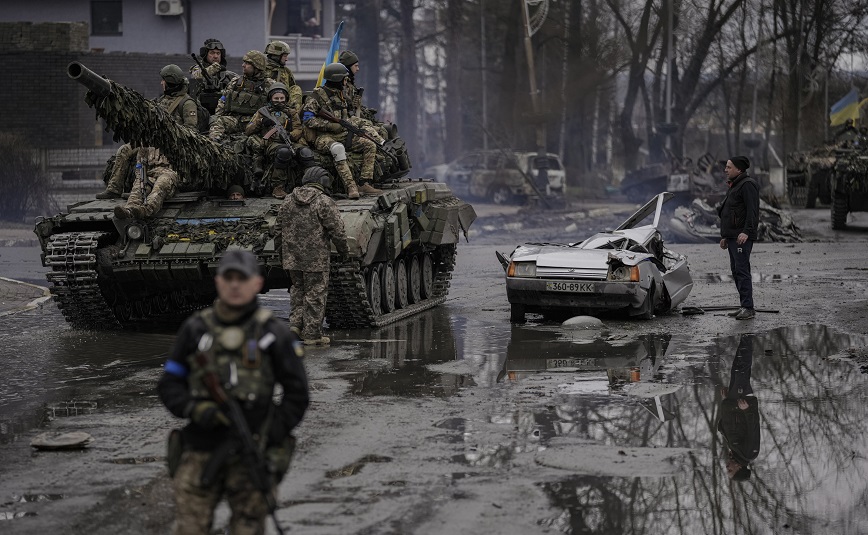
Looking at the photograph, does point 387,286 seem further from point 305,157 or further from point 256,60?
point 256,60

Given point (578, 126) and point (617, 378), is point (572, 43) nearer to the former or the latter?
point (578, 126)

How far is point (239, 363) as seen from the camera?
5699 millimetres

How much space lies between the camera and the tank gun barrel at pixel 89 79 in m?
12.0

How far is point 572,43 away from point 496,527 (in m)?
41.3

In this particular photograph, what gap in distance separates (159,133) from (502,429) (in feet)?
20.0

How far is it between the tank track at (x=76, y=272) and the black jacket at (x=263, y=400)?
892cm

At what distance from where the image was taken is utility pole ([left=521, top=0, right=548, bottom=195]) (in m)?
42.9

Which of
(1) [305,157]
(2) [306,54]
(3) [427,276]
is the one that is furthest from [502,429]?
(2) [306,54]

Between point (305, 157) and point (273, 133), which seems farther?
point (273, 133)

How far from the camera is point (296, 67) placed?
4534 centimetres

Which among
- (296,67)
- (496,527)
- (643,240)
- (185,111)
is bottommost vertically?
(496,527)

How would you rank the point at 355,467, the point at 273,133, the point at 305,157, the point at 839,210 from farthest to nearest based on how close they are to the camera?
the point at 839,210
the point at 273,133
the point at 305,157
the point at 355,467

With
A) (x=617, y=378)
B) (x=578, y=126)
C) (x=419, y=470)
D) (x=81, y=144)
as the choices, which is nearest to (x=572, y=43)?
(x=578, y=126)

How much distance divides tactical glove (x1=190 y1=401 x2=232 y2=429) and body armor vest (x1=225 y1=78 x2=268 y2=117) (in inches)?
450
